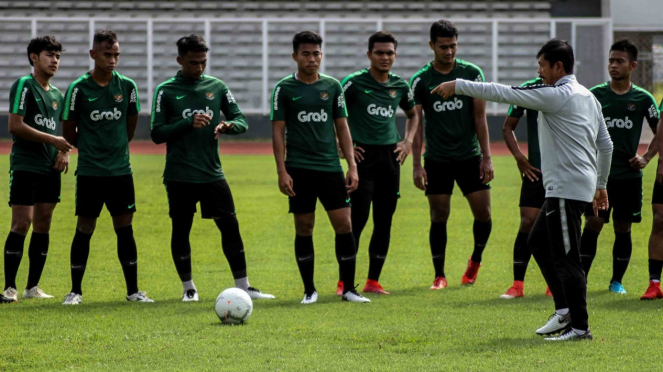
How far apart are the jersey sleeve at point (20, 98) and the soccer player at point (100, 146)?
1.09 feet

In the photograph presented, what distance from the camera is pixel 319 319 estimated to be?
6.44 meters

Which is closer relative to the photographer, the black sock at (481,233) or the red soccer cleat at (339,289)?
the red soccer cleat at (339,289)

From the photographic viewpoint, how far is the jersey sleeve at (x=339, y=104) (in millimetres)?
7371

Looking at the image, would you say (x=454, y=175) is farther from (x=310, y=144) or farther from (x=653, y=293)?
(x=653, y=293)

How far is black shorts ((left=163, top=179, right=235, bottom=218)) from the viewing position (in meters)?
7.39

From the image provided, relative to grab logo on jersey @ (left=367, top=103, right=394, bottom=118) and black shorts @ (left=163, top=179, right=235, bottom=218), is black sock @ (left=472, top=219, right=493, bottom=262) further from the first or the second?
black shorts @ (left=163, top=179, right=235, bottom=218)

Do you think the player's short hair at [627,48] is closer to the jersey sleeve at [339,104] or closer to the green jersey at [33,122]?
the jersey sleeve at [339,104]

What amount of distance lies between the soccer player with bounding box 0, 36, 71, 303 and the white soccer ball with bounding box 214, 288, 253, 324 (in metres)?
2.08

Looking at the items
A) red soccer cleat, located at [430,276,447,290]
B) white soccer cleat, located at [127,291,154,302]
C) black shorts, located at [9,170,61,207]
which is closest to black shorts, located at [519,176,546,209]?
red soccer cleat, located at [430,276,447,290]

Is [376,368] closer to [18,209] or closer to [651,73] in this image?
[18,209]

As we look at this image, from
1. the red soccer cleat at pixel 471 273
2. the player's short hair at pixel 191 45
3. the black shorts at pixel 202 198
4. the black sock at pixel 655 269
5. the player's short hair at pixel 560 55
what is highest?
the player's short hair at pixel 191 45

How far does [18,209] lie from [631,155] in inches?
206

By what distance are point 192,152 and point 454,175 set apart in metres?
2.44

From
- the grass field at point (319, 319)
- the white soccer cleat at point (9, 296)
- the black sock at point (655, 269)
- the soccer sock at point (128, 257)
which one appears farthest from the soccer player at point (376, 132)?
the white soccer cleat at point (9, 296)
